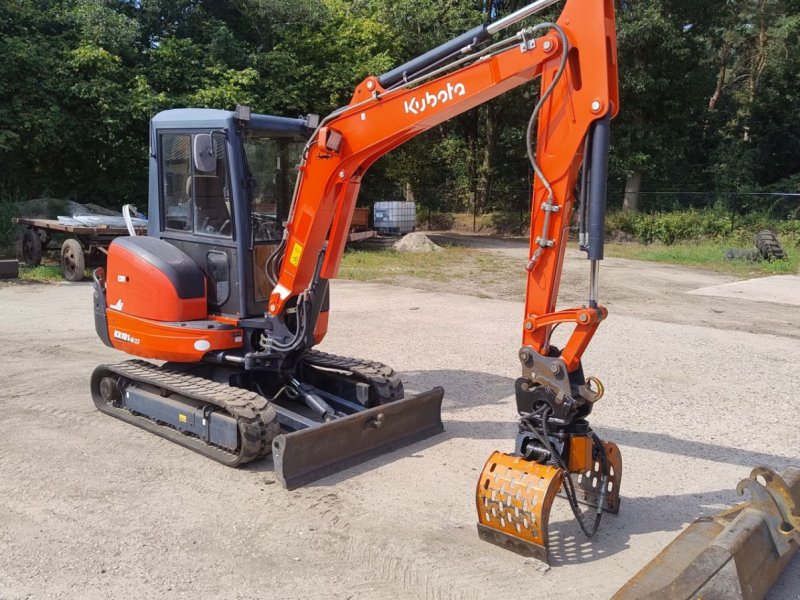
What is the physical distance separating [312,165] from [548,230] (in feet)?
6.48

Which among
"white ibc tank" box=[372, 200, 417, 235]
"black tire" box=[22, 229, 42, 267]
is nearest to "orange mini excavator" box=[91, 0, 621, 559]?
"black tire" box=[22, 229, 42, 267]

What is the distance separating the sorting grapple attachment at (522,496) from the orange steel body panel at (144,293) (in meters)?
2.82

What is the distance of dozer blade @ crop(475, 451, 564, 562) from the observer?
12.7 ft

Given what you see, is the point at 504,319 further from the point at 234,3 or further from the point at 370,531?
the point at 234,3

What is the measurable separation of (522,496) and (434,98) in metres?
2.46

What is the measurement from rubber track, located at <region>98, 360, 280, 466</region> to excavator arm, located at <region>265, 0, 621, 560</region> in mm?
1730

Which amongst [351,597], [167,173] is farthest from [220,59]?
[351,597]

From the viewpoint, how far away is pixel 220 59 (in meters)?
19.6

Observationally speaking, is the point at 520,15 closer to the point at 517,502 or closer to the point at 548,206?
the point at 548,206

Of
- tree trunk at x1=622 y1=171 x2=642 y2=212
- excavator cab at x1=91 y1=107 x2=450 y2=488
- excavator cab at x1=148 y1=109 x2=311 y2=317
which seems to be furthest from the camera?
tree trunk at x1=622 y1=171 x2=642 y2=212

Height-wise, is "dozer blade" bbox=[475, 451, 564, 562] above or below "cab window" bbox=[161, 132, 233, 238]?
below

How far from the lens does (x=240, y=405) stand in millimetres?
5164

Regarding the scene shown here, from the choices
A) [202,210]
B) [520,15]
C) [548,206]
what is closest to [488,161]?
[202,210]

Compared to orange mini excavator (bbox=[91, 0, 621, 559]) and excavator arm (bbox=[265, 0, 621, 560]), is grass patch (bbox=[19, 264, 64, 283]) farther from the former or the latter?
excavator arm (bbox=[265, 0, 621, 560])
